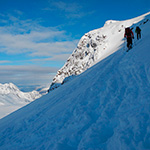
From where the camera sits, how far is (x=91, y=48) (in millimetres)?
49875

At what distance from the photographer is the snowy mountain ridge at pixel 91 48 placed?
4360 centimetres

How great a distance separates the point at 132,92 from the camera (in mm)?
5762

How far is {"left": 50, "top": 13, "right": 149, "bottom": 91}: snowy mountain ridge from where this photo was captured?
143 feet

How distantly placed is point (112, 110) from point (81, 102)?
2.06m

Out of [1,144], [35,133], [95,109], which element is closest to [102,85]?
[95,109]

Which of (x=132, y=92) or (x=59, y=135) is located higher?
(x=132, y=92)

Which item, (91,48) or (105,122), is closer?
(105,122)

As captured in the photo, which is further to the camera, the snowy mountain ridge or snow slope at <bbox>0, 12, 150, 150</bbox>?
the snowy mountain ridge

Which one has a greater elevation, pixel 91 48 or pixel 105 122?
pixel 91 48

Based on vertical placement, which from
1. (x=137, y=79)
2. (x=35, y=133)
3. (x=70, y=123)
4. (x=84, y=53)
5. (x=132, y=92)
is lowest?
(x=35, y=133)

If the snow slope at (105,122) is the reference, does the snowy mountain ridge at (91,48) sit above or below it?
above

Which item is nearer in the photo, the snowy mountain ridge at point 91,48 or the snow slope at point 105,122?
the snow slope at point 105,122

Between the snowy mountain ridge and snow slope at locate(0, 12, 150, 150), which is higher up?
the snowy mountain ridge

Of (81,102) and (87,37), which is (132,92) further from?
(87,37)
